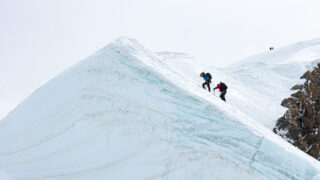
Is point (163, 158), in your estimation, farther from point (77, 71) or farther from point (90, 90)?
point (77, 71)

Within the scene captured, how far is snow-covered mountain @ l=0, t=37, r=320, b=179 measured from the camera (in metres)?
5.57

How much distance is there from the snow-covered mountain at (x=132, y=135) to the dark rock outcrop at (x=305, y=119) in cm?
953

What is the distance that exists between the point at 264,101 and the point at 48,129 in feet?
60.1

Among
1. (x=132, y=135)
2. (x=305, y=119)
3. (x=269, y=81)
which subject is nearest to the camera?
(x=132, y=135)

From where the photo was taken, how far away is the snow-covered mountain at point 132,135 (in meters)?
5.57

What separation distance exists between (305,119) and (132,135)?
1378cm

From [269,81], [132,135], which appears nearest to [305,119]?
[269,81]

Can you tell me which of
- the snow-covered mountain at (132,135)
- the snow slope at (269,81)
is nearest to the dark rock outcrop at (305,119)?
the snow slope at (269,81)

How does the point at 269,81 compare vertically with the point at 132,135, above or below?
above

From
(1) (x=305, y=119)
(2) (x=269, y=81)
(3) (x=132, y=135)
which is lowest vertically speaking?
(3) (x=132, y=135)

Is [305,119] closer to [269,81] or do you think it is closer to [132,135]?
[269,81]

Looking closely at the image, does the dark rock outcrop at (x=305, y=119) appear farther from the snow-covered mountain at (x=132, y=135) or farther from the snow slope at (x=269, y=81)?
the snow-covered mountain at (x=132, y=135)

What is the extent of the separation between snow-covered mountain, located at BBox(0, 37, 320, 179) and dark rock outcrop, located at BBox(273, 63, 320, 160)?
9.53 meters

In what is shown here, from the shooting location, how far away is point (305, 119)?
54.6 feet
